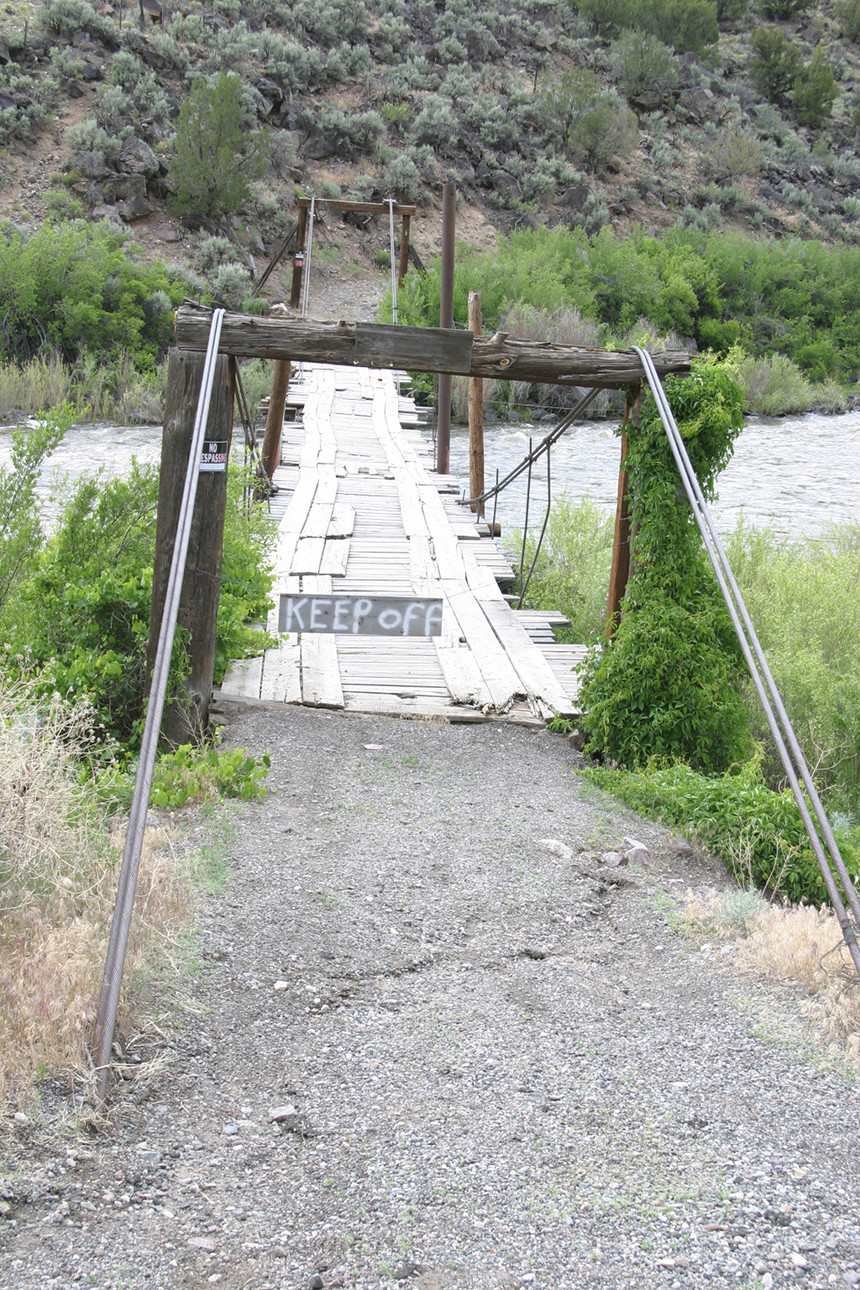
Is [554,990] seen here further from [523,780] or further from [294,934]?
[523,780]

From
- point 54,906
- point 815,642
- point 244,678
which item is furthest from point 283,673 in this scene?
point 815,642

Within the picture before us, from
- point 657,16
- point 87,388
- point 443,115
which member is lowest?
point 87,388

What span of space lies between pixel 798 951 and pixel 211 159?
70.0 feet

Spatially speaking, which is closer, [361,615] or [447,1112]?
[447,1112]

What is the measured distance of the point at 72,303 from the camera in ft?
48.5

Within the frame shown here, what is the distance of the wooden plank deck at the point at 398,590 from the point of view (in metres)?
5.68

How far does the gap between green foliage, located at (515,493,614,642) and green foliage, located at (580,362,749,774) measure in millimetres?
2851

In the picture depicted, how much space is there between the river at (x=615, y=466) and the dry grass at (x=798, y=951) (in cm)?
768

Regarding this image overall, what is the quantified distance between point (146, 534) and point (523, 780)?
230 centimetres

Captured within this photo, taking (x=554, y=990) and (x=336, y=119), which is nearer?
(x=554, y=990)

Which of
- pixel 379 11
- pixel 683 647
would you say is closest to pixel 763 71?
pixel 379 11

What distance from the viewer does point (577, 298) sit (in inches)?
728

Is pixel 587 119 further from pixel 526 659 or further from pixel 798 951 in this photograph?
pixel 798 951

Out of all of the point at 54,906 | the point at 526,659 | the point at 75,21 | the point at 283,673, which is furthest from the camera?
the point at 75,21
